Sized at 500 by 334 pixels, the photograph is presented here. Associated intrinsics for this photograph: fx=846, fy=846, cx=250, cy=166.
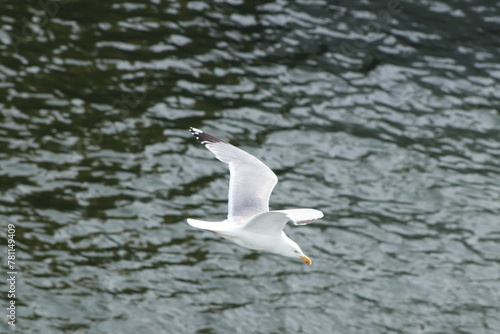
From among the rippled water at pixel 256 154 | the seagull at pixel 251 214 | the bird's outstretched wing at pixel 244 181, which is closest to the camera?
the seagull at pixel 251 214

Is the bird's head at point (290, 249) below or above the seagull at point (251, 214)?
below

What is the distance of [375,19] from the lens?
21.2 m

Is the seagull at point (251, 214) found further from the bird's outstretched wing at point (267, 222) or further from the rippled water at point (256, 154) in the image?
the rippled water at point (256, 154)

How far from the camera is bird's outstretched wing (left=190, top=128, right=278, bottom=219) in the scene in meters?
11.1

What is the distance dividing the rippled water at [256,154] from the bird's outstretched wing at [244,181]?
3.15m

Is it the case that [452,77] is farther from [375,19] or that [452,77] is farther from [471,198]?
[471,198]

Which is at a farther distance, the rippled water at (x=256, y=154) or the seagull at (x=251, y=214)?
the rippled water at (x=256, y=154)

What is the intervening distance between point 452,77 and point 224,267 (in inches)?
317

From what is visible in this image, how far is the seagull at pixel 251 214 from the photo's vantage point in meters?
10.0

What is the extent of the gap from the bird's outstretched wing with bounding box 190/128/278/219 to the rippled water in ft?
10.3

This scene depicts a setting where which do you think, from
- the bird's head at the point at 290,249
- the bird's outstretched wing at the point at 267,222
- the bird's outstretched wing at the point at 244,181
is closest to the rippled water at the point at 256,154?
the bird's head at the point at 290,249

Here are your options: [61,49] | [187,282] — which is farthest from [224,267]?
[61,49]

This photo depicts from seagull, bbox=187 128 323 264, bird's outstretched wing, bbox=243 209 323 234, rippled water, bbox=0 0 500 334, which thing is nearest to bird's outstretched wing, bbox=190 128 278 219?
seagull, bbox=187 128 323 264

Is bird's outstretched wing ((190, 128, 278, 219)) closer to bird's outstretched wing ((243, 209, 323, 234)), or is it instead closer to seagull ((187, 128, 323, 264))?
seagull ((187, 128, 323, 264))
